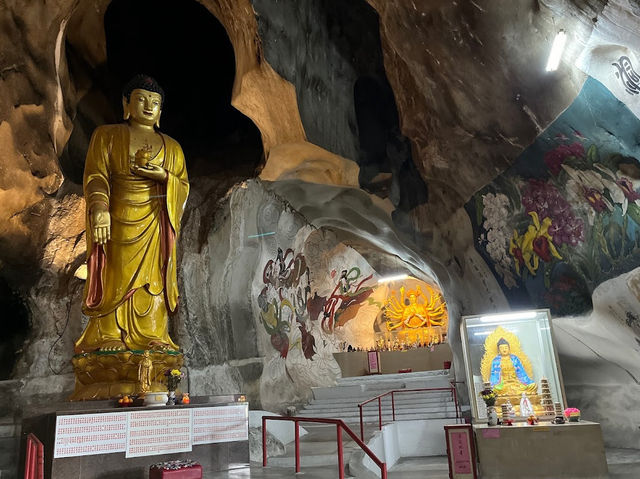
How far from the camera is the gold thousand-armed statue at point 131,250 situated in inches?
221

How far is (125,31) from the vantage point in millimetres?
11109

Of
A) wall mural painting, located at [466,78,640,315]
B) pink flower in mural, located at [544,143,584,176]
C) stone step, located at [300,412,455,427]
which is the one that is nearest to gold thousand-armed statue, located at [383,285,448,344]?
stone step, located at [300,412,455,427]

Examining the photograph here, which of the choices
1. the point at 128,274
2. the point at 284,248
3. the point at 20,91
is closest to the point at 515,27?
the point at 128,274

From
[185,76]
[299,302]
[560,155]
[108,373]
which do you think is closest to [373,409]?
[299,302]

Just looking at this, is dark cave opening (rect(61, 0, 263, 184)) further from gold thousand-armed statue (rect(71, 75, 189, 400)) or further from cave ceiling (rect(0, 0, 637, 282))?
gold thousand-armed statue (rect(71, 75, 189, 400))

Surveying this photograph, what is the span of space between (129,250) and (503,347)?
5.30 m

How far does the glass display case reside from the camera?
6988mm

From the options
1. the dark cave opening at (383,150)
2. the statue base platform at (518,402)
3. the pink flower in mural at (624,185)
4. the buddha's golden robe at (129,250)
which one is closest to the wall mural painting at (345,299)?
the dark cave opening at (383,150)

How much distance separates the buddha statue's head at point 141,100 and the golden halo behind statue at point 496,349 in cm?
569

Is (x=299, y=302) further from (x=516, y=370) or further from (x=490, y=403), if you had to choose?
(x=490, y=403)

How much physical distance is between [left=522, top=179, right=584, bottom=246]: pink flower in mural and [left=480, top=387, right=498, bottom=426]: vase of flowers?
221cm

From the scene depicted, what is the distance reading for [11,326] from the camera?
7391 millimetres

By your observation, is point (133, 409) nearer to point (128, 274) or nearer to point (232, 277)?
point (128, 274)

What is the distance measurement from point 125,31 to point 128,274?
23.7ft
